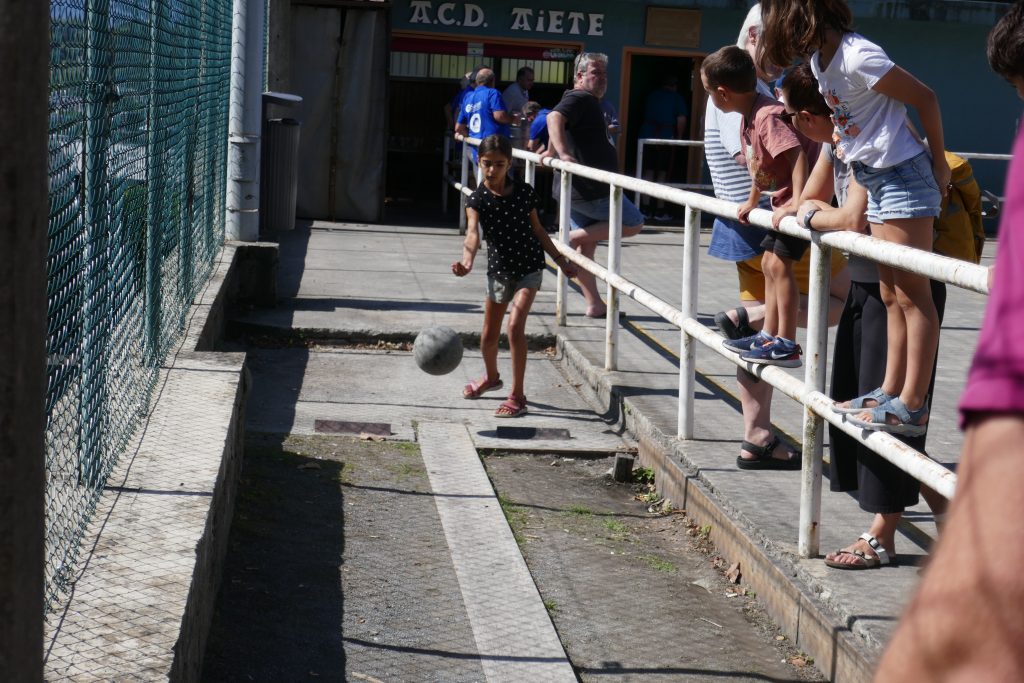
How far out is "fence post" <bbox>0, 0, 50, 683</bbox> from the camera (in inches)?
56.6

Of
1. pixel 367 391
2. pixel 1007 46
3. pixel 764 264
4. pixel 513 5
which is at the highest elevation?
pixel 513 5

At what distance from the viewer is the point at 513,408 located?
6.77 m

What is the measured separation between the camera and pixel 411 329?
8250 mm

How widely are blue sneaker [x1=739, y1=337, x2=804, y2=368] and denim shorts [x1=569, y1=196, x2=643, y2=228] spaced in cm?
375

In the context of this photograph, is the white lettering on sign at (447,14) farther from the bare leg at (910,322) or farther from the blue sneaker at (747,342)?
the bare leg at (910,322)

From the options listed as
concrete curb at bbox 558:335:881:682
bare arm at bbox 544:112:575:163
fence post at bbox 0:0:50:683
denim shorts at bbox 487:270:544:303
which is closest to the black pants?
concrete curb at bbox 558:335:881:682

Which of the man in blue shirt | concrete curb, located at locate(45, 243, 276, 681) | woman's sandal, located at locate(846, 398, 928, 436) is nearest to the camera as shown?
concrete curb, located at locate(45, 243, 276, 681)

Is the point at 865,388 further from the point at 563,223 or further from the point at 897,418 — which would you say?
the point at 563,223

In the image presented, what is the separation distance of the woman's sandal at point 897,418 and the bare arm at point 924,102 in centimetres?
70

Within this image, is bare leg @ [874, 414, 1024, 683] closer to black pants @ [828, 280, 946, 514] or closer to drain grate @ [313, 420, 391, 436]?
black pants @ [828, 280, 946, 514]

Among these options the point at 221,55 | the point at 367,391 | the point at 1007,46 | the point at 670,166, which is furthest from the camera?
the point at 670,166

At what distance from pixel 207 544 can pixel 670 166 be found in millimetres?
16151

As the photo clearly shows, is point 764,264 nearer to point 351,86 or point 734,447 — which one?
point 734,447

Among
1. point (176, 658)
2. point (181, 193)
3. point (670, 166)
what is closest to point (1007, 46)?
point (176, 658)
